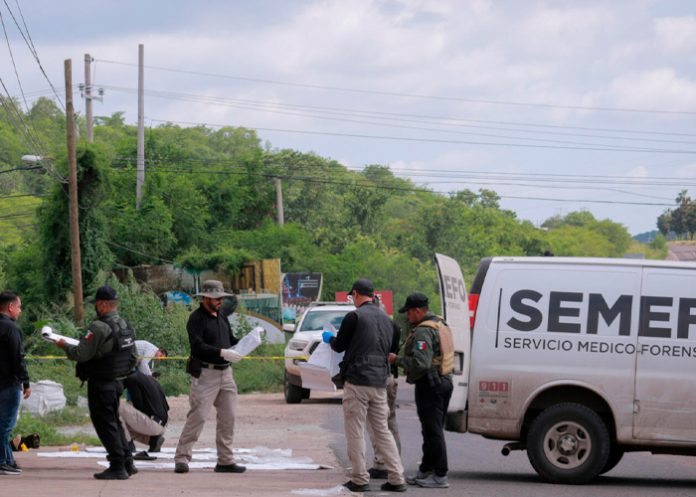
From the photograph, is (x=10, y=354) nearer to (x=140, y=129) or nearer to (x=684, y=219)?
(x=140, y=129)

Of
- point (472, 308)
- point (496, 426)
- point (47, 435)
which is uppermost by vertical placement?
point (472, 308)

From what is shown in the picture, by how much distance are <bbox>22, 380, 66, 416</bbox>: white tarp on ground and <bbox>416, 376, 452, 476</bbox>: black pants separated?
9.58 m

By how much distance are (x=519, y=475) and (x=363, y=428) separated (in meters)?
2.87

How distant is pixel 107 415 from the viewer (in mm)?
10750

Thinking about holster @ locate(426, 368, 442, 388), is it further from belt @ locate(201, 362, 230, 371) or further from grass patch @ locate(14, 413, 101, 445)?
grass patch @ locate(14, 413, 101, 445)

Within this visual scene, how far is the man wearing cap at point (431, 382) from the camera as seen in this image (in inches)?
430

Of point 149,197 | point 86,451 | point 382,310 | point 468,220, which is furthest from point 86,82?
point 468,220

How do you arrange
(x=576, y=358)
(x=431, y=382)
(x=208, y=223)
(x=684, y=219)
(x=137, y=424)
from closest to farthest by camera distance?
(x=431, y=382), (x=576, y=358), (x=137, y=424), (x=208, y=223), (x=684, y=219)

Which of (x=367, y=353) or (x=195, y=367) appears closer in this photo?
(x=367, y=353)

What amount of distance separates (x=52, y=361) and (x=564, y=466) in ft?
70.6

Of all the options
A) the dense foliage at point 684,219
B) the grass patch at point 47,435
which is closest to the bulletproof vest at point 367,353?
the grass patch at point 47,435

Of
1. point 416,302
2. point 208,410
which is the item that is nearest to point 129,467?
point 208,410

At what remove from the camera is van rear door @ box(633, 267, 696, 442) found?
11414 mm

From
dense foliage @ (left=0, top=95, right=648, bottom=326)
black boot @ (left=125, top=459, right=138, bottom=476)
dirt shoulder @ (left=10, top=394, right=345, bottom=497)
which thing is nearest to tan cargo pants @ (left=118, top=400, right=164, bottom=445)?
dirt shoulder @ (left=10, top=394, right=345, bottom=497)
